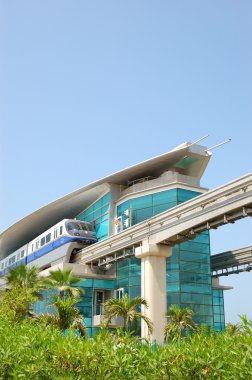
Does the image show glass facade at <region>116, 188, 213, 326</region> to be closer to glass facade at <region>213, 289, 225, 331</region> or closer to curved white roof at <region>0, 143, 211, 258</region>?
curved white roof at <region>0, 143, 211, 258</region>

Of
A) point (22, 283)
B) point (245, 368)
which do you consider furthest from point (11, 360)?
point (22, 283)

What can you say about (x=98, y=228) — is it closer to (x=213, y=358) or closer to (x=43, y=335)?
(x=43, y=335)

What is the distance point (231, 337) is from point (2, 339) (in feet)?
21.2

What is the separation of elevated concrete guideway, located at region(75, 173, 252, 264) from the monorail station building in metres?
0.10

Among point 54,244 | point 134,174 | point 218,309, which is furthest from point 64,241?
point 218,309

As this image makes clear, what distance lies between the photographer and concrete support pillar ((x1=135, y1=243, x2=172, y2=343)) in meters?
27.5

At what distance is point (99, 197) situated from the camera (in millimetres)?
43156

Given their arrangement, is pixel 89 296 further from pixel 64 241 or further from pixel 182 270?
pixel 182 270

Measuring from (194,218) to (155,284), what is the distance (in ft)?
16.2

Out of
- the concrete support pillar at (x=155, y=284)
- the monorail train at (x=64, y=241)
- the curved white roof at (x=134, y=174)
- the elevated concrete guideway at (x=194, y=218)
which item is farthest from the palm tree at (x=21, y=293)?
the curved white roof at (x=134, y=174)

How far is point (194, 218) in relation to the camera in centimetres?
2623

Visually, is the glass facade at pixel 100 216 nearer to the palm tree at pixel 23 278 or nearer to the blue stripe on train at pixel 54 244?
the blue stripe on train at pixel 54 244

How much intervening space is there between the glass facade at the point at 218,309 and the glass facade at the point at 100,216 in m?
11.0

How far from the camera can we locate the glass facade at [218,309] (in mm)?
39469
